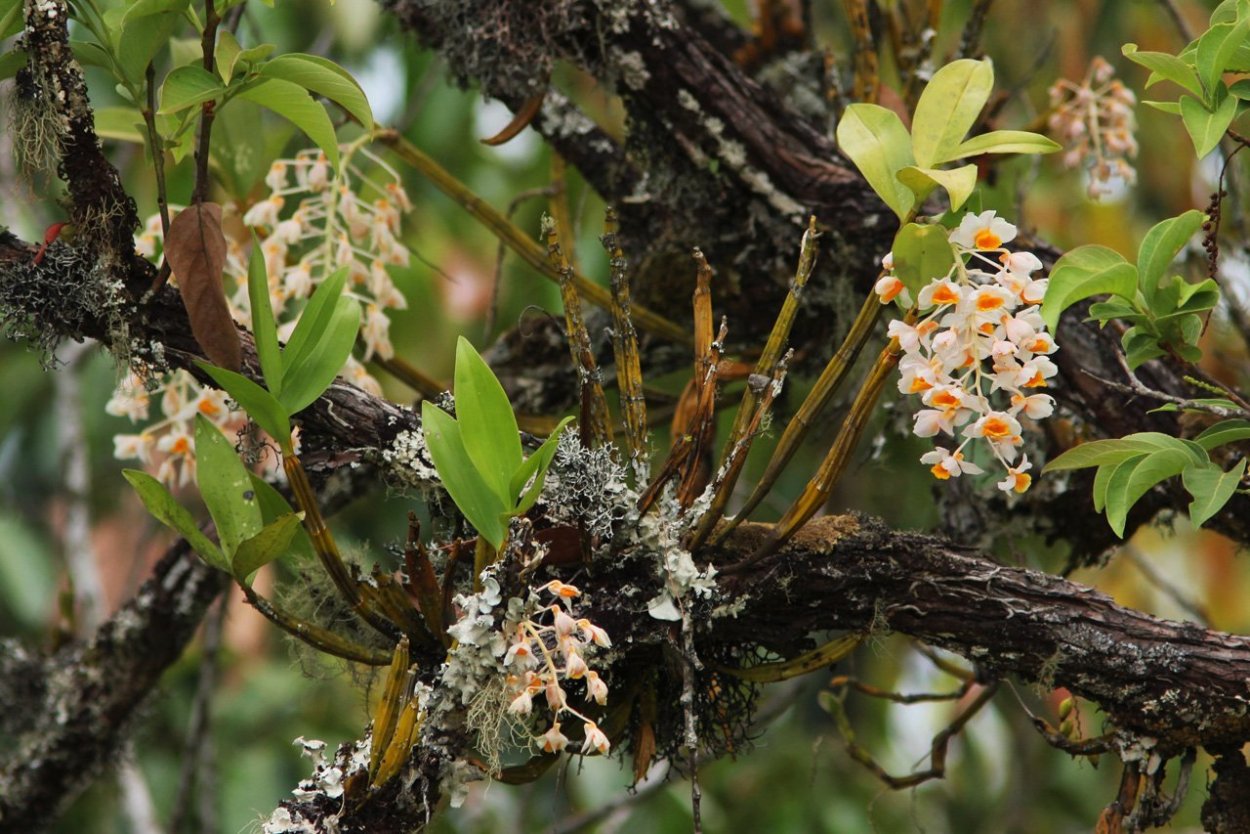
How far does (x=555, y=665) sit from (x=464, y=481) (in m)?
0.16

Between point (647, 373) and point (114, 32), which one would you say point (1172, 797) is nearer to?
point (647, 373)

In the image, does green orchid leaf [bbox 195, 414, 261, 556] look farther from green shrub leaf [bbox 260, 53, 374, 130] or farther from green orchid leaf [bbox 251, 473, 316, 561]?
green shrub leaf [bbox 260, 53, 374, 130]

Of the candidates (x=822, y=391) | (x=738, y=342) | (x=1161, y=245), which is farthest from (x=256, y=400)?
(x=738, y=342)

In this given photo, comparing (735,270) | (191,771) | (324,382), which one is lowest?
(324,382)

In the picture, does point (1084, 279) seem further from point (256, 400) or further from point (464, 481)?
point (256, 400)

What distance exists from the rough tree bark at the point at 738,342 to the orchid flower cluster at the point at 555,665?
9 centimetres

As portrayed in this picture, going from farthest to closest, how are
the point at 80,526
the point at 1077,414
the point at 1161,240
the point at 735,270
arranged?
the point at 80,526 < the point at 735,270 < the point at 1077,414 < the point at 1161,240

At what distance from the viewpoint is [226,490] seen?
1061 millimetres

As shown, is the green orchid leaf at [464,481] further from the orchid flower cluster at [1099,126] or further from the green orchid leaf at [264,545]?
the orchid flower cluster at [1099,126]

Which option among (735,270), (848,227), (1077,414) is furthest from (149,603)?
(1077,414)

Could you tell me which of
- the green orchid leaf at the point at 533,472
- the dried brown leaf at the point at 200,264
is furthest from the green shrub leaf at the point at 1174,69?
the dried brown leaf at the point at 200,264

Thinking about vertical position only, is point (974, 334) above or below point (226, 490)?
below

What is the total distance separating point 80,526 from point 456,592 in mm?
1465

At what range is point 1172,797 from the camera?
1.18 meters
